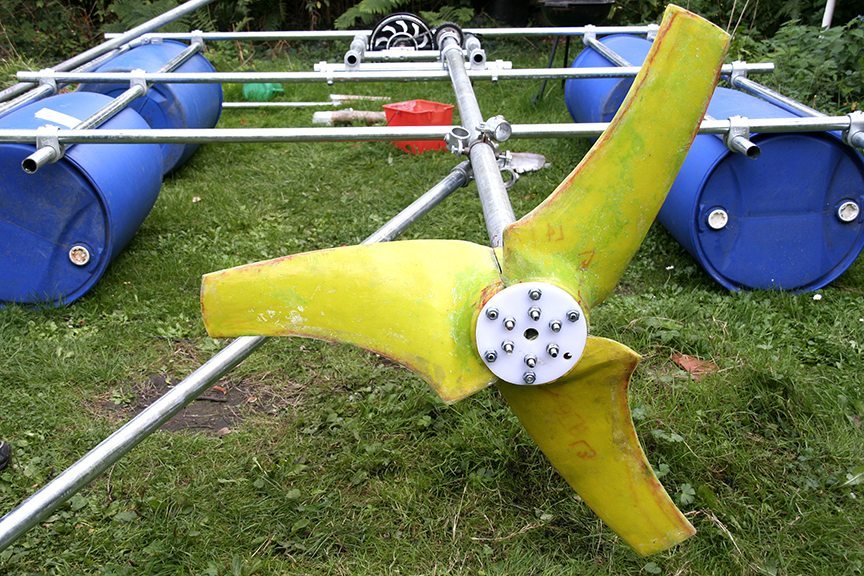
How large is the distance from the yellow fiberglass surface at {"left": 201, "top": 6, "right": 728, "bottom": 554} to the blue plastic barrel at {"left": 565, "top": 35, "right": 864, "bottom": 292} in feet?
5.28

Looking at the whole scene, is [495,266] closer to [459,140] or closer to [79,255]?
[459,140]

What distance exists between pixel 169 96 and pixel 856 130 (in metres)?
3.24

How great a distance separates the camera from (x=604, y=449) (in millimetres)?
1809

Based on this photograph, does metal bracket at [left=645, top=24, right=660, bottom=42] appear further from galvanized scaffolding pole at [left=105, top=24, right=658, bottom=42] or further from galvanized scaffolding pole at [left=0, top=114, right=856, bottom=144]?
galvanized scaffolding pole at [left=0, top=114, right=856, bottom=144]

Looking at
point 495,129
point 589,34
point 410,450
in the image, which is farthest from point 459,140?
point 589,34

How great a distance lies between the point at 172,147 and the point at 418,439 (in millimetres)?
2661

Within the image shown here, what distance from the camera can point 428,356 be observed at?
1.62 m

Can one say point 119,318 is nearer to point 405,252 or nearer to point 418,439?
point 418,439

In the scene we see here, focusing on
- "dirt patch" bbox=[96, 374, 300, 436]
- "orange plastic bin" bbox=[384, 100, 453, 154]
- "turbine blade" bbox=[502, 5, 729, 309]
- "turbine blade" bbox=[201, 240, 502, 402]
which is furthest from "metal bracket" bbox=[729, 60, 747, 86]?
"turbine blade" bbox=[201, 240, 502, 402]

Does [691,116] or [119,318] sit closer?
[691,116]

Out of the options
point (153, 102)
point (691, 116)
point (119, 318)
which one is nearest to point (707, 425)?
point (691, 116)

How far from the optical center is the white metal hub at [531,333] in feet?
5.07

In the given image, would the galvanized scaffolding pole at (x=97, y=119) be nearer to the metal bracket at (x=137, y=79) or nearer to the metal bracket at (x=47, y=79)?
the metal bracket at (x=137, y=79)

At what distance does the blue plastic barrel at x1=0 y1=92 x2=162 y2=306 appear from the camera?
10.1ft
